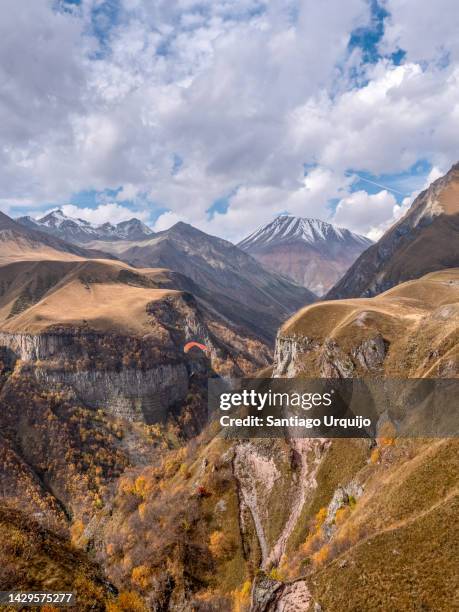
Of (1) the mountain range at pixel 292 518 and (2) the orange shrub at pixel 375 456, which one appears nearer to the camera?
(1) the mountain range at pixel 292 518

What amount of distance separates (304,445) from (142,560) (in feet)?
161

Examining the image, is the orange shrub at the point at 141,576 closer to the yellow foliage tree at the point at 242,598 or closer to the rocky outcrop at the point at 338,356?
the yellow foliage tree at the point at 242,598

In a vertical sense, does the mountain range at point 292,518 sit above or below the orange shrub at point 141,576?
above

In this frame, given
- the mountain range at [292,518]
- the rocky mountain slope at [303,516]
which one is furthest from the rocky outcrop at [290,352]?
the mountain range at [292,518]

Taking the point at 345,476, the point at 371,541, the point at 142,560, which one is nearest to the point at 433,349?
the point at 345,476

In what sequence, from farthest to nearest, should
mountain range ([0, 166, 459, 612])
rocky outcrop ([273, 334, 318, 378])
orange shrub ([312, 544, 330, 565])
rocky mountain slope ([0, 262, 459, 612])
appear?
rocky outcrop ([273, 334, 318, 378])
orange shrub ([312, 544, 330, 565])
rocky mountain slope ([0, 262, 459, 612])
mountain range ([0, 166, 459, 612])

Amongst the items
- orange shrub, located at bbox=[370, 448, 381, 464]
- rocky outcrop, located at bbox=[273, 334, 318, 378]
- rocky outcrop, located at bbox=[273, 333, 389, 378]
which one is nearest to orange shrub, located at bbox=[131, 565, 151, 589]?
orange shrub, located at bbox=[370, 448, 381, 464]

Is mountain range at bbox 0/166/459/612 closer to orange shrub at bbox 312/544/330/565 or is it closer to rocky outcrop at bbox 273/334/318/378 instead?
orange shrub at bbox 312/544/330/565

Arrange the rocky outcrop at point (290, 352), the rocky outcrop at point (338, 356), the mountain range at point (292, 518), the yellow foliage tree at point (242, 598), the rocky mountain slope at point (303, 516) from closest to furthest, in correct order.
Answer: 1. the mountain range at point (292, 518)
2. the rocky mountain slope at point (303, 516)
3. the yellow foliage tree at point (242, 598)
4. the rocky outcrop at point (338, 356)
5. the rocky outcrop at point (290, 352)

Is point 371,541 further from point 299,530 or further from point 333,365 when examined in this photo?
point 333,365

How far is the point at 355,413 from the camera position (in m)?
105

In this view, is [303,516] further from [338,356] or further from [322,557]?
[338,356]

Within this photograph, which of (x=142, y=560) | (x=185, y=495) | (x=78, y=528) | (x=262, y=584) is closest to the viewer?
(x=262, y=584)

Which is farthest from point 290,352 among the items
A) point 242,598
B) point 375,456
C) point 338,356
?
point 242,598
